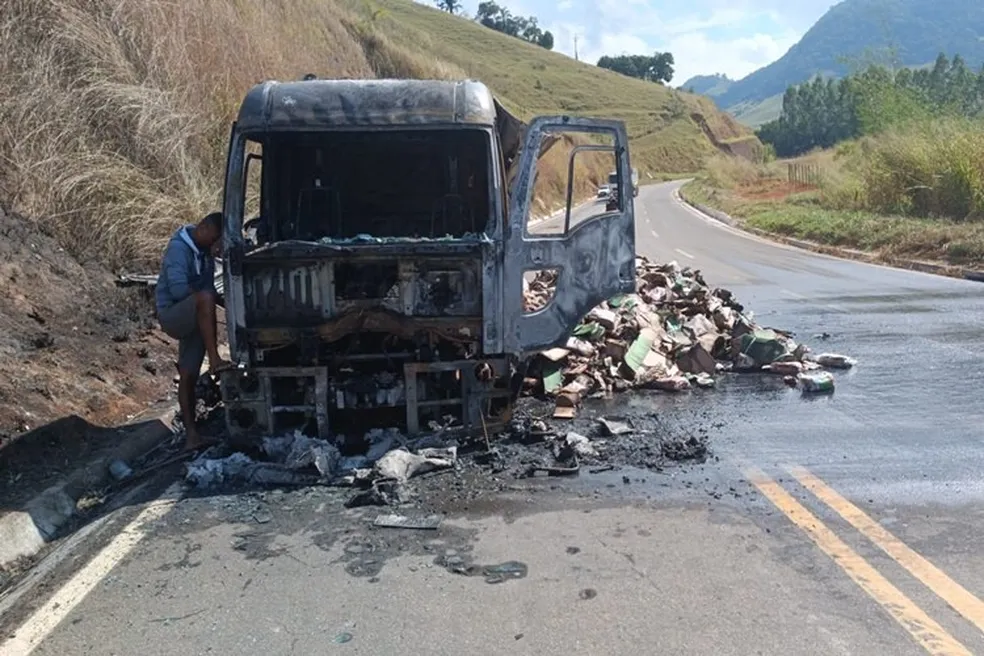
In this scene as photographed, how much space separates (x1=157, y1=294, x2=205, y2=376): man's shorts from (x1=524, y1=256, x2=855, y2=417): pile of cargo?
2.55m

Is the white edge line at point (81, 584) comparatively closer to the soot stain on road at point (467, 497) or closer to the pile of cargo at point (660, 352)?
the soot stain on road at point (467, 497)

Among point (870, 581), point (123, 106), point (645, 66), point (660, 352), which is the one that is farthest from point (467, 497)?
point (645, 66)

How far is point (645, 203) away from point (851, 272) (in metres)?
36.9

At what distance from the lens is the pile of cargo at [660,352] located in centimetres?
779

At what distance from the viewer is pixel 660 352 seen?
28.1 ft

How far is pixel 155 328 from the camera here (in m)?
9.10

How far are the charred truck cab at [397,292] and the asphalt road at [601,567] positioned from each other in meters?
0.96

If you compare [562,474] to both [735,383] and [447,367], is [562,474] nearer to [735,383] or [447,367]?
[447,367]

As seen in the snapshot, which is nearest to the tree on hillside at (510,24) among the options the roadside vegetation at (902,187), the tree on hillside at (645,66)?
the tree on hillside at (645,66)

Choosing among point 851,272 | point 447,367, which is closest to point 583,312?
point 447,367

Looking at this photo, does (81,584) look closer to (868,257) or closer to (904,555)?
(904,555)

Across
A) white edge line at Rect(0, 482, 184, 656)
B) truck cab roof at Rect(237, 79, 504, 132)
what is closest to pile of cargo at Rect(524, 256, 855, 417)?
truck cab roof at Rect(237, 79, 504, 132)

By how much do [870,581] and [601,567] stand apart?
115cm

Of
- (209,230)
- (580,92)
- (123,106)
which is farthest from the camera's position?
(580,92)
